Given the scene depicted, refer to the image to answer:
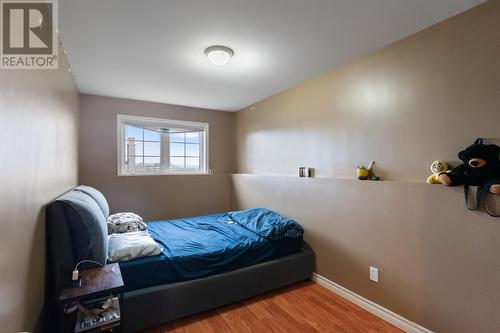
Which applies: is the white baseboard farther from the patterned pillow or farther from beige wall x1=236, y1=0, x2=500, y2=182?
the patterned pillow

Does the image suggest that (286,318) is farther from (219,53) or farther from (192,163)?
(192,163)

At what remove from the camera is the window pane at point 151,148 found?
13.1ft

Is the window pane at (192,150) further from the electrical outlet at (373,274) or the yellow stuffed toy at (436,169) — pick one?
→ the yellow stuffed toy at (436,169)

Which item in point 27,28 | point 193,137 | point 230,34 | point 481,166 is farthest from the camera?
point 193,137

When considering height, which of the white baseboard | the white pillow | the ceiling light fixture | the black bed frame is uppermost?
the ceiling light fixture

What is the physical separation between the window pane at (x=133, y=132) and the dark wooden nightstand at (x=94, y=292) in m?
2.64

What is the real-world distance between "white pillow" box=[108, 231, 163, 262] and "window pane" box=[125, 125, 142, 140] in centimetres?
201

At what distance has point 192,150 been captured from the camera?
445 cm

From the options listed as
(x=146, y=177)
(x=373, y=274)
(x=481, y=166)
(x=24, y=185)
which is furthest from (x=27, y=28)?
(x=373, y=274)

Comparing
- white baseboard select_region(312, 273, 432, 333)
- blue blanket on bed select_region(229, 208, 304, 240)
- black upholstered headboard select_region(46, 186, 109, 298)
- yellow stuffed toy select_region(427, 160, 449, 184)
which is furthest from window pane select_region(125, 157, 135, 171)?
yellow stuffed toy select_region(427, 160, 449, 184)

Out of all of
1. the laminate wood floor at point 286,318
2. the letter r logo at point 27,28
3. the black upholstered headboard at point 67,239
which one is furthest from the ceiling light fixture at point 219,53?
the laminate wood floor at point 286,318

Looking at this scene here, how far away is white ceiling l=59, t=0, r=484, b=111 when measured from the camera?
1.65 meters

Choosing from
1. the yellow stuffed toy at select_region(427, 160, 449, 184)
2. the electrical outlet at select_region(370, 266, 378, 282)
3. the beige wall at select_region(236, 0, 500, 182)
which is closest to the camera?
the beige wall at select_region(236, 0, 500, 182)

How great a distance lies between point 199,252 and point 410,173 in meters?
2.01
